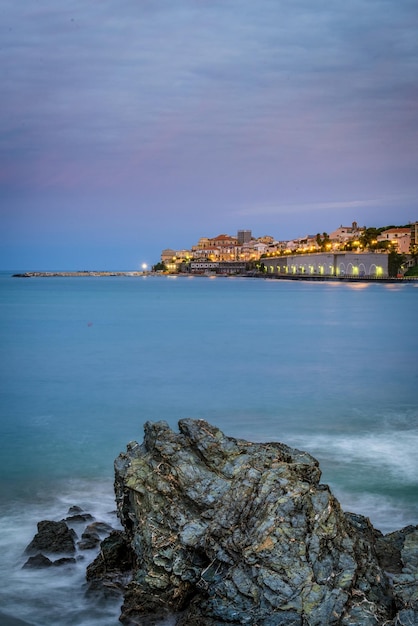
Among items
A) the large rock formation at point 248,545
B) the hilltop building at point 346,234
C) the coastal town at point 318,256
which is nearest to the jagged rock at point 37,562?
the large rock formation at point 248,545

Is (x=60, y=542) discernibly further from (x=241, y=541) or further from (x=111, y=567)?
(x=241, y=541)

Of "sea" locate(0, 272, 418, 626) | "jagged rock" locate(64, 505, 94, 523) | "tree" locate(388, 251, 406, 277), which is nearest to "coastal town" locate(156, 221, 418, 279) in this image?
"tree" locate(388, 251, 406, 277)

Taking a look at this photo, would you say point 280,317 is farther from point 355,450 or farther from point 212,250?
point 212,250

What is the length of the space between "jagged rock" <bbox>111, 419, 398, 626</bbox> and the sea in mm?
631

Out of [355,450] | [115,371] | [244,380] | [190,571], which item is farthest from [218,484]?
[115,371]

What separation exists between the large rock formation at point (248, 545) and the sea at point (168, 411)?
0.60 meters

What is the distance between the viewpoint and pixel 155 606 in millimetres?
4449

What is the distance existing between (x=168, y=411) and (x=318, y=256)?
98.3m

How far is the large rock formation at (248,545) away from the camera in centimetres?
394

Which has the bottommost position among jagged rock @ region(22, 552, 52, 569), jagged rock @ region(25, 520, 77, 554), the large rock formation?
jagged rock @ region(22, 552, 52, 569)

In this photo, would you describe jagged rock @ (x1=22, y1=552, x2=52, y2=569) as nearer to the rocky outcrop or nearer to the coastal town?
the rocky outcrop

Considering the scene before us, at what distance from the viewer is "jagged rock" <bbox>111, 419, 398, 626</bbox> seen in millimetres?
3936

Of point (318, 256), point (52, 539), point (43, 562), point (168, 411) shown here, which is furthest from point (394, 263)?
point (43, 562)

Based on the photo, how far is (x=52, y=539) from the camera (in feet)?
18.4
